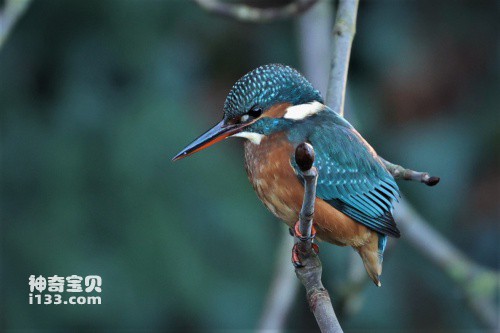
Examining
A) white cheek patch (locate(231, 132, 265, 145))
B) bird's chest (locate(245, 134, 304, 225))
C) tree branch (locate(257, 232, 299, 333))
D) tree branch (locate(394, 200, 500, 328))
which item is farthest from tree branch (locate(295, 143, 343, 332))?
tree branch (locate(394, 200, 500, 328))

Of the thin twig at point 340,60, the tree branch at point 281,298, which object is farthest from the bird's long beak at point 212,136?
the tree branch at point 281,298

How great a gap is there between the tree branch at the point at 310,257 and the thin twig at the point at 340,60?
13.5 inches

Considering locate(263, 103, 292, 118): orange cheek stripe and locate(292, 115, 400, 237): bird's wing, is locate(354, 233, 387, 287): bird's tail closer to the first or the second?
locate(292, 115, 400, 237): bird's wing

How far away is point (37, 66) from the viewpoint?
3785mm

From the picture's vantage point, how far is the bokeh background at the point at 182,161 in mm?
3611

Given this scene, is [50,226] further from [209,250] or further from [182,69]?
[182,69]

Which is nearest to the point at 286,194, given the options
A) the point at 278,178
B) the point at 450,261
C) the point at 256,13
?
the point at 278,178

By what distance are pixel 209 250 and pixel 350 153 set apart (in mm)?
1864

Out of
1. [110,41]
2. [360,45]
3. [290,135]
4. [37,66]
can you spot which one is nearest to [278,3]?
[360,45]

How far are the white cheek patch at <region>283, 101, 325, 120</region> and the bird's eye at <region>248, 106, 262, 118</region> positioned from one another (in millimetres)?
66

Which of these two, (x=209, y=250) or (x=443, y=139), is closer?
(x=209, y=250)

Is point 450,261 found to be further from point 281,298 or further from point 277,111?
point 277,111

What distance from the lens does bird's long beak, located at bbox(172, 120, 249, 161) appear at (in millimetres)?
1645

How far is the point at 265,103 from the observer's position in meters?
1.81
